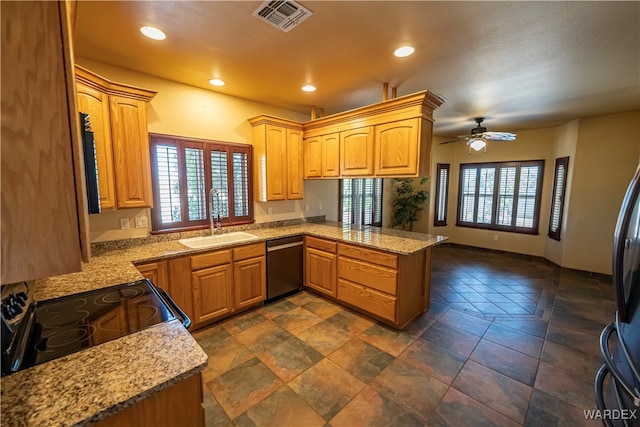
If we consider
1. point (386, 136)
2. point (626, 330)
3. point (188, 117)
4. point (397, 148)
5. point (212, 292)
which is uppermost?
point (188, 117)

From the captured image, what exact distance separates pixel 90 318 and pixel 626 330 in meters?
2.42

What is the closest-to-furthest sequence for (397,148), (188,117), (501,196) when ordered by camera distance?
(397,148) → (188,117) → (501,196)

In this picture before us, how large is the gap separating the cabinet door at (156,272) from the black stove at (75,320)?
697 millimetres

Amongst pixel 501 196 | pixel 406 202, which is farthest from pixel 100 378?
pixel 501 196

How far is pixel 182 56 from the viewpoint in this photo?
2.39 m

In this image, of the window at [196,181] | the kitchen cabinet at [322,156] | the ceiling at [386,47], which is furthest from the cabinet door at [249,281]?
the ceiling at [386,47]

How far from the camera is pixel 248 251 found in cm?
312

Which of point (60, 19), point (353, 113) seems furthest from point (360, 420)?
point (353, 113)

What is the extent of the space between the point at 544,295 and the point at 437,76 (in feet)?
11.3

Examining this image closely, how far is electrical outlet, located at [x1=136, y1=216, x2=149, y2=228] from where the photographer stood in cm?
280

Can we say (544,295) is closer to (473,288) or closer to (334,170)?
(473,288)

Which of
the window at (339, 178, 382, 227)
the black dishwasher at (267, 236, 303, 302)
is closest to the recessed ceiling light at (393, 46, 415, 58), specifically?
the black dishwasher at (267, 236, 303, 302)

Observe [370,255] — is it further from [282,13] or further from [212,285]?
[282,13]

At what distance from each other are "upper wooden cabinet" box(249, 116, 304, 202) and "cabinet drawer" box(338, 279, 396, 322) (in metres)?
1.54
